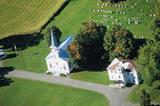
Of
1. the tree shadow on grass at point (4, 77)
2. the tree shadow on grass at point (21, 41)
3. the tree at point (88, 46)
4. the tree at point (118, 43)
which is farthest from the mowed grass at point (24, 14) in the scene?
the tree at point (118, 43)

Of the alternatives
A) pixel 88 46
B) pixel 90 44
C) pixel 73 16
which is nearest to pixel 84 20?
pixel 73 16

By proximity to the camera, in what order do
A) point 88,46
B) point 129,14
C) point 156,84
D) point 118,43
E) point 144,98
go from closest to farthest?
point 144,98 < point 156,84 < point 118,43 < point 88,46 < point 129,14

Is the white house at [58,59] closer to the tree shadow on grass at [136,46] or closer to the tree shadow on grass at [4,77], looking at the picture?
the tree shadow on grass at [4,77]

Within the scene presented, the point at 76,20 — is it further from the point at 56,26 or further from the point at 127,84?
the point at 127,84

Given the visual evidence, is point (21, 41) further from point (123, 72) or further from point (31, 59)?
point (123, 72)

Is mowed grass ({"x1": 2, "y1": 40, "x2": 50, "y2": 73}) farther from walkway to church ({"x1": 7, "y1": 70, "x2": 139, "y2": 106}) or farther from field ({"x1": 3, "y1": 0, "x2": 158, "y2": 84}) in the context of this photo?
walkway to church ({"x1": 7, "y1": 70, "x2": 139, "y2": 106})

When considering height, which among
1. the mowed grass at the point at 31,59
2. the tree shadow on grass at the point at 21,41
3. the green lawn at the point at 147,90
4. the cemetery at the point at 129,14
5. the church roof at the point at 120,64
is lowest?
the green lawn at the point at 147,90
